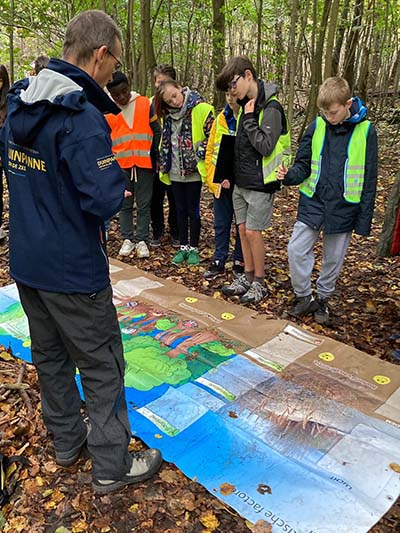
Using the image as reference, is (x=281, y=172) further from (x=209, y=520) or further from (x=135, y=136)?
(x=209, y=520)

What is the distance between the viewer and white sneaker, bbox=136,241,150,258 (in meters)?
5.05

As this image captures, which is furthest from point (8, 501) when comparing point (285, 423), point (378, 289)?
point (378, 289)

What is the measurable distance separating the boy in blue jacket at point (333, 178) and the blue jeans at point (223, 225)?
850 millimetres

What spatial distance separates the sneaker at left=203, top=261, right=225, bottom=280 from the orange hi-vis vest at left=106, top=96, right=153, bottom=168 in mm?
1280

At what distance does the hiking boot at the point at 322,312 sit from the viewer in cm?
377

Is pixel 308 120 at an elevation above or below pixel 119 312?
above

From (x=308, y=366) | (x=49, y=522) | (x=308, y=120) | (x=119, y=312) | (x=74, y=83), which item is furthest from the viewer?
(x=308, y=120)

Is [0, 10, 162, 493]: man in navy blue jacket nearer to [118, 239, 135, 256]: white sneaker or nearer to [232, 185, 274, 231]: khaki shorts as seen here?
[232, 185, 274, 231]: khaki shorts

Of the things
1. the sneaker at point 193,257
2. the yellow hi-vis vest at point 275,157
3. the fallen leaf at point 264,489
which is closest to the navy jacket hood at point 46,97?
the fallen leaf at point 264,489

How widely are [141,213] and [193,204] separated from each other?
2.24ft

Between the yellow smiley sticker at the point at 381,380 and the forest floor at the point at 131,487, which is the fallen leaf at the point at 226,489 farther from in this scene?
the yellow smiley sticker at the point at 381,380

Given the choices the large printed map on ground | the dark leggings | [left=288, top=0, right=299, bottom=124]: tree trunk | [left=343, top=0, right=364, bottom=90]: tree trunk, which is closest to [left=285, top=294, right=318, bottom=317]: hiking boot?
the large printed map on ground

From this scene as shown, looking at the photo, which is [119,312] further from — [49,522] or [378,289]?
[378,289]

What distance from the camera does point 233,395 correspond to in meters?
2.76
